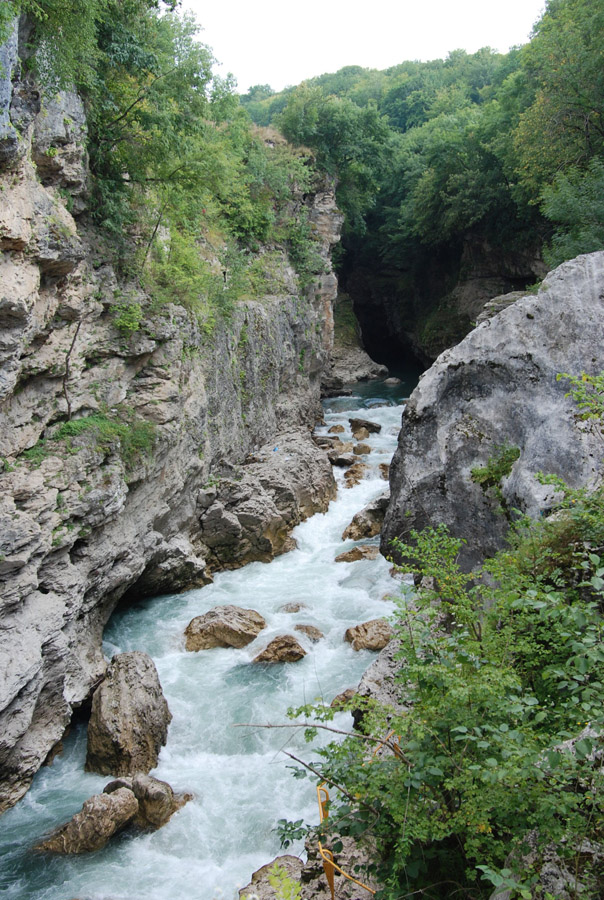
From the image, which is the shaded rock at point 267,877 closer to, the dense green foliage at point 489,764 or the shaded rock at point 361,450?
the dense green foliage at point 489,764

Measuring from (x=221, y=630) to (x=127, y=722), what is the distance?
2791 millimetres

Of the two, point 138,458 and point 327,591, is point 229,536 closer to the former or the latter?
point 327,591

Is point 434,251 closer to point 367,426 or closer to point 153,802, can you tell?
point 367,426

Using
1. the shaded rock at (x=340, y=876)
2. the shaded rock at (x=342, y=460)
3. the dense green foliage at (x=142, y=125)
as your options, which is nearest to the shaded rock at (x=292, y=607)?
the dense green foliage at (x=142, y=125)

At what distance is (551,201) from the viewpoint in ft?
53.8

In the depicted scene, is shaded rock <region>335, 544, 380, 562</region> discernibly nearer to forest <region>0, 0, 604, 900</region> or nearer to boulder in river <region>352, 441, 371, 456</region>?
forest <region>0, 0, 604, 900</region>

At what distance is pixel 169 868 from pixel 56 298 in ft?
25.6

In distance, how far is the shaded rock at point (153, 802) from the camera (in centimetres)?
691

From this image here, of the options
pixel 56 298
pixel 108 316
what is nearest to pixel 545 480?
pixel 56 298

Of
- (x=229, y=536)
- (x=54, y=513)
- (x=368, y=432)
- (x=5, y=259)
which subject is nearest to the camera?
(x=5, y=259)

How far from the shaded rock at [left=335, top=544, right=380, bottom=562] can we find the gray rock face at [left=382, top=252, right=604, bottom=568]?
3.25 metres

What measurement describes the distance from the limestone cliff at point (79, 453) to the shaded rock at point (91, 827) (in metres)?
1.11

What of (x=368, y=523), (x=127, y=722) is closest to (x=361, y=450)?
(x=368, y=523)

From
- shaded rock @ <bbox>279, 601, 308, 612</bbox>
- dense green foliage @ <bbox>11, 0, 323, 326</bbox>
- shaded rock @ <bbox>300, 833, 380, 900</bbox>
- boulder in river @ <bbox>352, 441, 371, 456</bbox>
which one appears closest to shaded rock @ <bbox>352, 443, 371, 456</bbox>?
boulder in river @ <bbox>352, 441, 371, 456</bbox>
